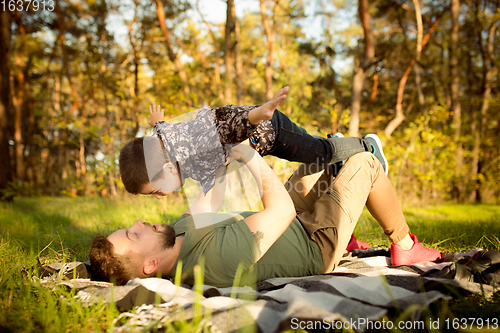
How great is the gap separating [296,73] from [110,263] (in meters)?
7.68

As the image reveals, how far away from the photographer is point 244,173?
3.05m

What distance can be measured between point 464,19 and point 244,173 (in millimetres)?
10228

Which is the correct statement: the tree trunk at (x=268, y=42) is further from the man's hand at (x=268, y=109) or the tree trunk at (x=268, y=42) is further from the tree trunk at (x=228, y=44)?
the man's hand at (x=268, y=109)

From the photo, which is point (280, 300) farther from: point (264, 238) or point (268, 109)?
point (268, 109)

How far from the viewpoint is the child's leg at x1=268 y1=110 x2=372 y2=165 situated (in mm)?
2309

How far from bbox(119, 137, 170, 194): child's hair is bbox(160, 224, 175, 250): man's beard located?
0.44m

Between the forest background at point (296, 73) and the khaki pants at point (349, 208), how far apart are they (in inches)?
112

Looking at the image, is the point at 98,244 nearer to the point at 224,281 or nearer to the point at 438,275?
the point at 224,281

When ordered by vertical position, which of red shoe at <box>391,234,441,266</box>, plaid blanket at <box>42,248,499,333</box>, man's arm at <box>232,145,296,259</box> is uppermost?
man's arm at <box>232,145,296,259</box>

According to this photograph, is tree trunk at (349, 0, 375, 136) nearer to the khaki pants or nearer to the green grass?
the green grass

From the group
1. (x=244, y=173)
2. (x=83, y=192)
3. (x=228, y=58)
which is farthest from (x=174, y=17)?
(x=244, y=173)

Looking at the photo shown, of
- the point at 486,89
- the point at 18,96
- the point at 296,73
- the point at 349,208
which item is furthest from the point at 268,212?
the point at 18,96

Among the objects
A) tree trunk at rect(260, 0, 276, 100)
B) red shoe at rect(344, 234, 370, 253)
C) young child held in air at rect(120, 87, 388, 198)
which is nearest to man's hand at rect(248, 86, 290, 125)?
young child held in air at rect(120, 87, 388, 198)

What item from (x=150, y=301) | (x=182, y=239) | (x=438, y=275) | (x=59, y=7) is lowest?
(x=438, y=275)
